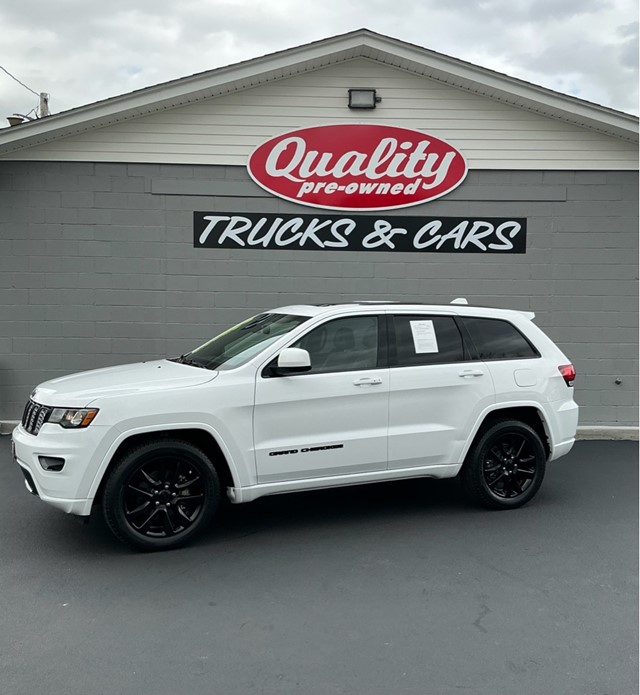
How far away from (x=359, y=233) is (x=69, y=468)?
5.42 metres

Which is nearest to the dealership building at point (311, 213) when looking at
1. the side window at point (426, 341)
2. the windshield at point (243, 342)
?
the windshield at point (243, 342)

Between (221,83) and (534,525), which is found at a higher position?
(221,83)

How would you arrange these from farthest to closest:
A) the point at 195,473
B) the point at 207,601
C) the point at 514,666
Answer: the point at 195,473
the point at 207,601
the point at 514,666

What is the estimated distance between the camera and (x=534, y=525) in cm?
559

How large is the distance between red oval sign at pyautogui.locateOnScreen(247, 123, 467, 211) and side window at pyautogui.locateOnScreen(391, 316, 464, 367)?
3489 millimetres

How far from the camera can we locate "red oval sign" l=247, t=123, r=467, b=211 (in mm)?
8891

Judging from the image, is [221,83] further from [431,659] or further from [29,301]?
[431,659]

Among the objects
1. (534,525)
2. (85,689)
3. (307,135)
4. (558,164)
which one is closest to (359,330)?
(534,525)

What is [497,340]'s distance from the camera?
19.7 ft

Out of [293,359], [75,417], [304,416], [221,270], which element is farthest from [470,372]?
[221,270]

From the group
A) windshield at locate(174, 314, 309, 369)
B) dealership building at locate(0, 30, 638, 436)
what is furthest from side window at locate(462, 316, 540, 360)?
dealership building at locate(0, 30, 638, 436)

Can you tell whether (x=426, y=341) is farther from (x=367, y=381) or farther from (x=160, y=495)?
(x=160, y=495)

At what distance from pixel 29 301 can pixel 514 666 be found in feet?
24.7

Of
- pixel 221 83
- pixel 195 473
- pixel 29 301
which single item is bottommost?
pixel 195 473
